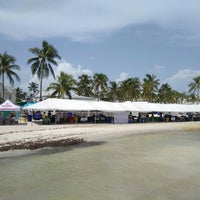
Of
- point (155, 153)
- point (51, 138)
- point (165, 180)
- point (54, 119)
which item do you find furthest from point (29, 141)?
point (54, 119)

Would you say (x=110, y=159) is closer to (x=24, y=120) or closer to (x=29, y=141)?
(x=29, y=141)

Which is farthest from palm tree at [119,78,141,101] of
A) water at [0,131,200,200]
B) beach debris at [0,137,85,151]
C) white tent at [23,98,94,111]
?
water at [0,131,200,200]

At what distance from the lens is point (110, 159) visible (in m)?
13.7

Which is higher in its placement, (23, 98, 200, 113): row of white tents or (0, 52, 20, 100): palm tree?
(0, 52, 20, 100): palm tree

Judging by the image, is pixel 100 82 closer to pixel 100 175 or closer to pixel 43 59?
pixel 43 59

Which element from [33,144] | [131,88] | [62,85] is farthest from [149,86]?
[33,144]

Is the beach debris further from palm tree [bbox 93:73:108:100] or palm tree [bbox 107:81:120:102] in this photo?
palm tree [bbox 107:81:120:102]

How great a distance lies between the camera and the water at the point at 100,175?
8.32 metres

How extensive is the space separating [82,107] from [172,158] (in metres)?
18.9

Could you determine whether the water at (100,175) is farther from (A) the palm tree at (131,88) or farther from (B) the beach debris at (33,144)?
(A) the palm tree at (131,88)

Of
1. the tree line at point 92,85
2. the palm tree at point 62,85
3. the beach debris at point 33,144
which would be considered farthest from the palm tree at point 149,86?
the beach debris at point 33,144

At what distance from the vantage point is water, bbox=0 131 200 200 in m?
8.32

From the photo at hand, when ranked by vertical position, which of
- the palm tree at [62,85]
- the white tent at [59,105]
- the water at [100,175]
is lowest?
the water at [100,175]

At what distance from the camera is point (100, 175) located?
10.6m
